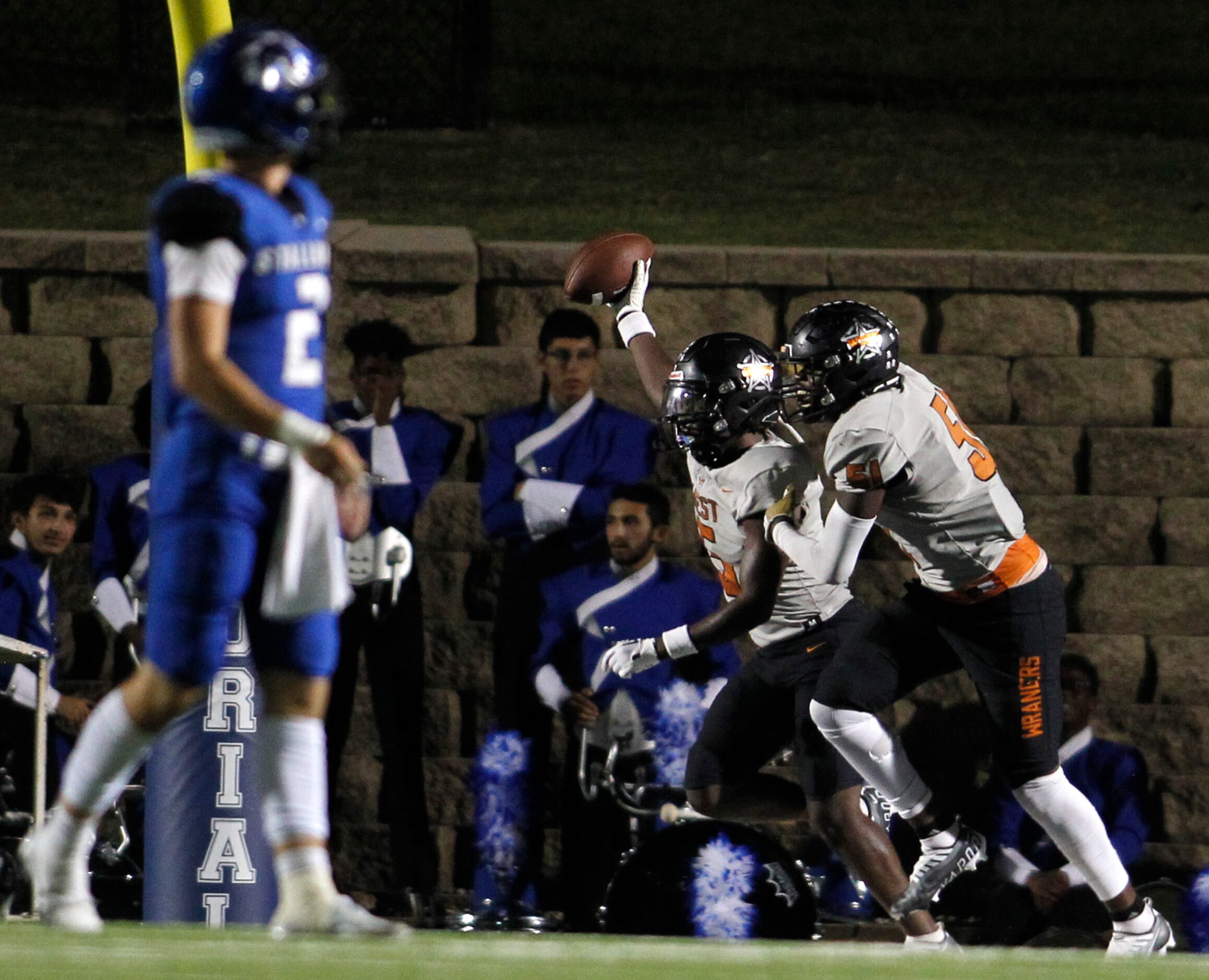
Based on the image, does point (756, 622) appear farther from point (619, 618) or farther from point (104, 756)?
point (104, 756)

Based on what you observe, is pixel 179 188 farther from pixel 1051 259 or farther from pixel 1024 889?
pixel 1051 259

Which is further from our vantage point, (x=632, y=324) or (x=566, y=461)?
(x=566, y=461)

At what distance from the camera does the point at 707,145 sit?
36.1 ft

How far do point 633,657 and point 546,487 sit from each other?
4.55ft

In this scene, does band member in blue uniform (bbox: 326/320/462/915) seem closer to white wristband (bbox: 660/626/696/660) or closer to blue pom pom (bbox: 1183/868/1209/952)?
white wristband (bbox: 660/626/696/660)

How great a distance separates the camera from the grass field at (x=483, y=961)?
3.27 meters

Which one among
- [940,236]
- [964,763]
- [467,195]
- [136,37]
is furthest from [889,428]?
[136,37]

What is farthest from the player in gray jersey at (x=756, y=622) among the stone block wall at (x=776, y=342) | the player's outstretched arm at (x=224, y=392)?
the player's outstretched arm at (x=224, y=392)

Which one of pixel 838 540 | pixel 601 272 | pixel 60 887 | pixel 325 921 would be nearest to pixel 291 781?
pixel 325 921

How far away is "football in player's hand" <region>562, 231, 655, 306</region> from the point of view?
6551mm

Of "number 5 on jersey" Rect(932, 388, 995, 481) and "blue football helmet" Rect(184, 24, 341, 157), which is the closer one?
"blue football helmet" Rect(184, 24, 341, 157)

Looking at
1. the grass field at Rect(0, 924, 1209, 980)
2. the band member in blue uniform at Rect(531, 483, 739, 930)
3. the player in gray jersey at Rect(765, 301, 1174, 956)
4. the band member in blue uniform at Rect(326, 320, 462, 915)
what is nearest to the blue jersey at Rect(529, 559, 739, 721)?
the band member in blue uniform at Rect(531, 483, 739, 930)

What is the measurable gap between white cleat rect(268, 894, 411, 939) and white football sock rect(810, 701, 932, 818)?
244 cm

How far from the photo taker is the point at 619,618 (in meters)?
7.11
